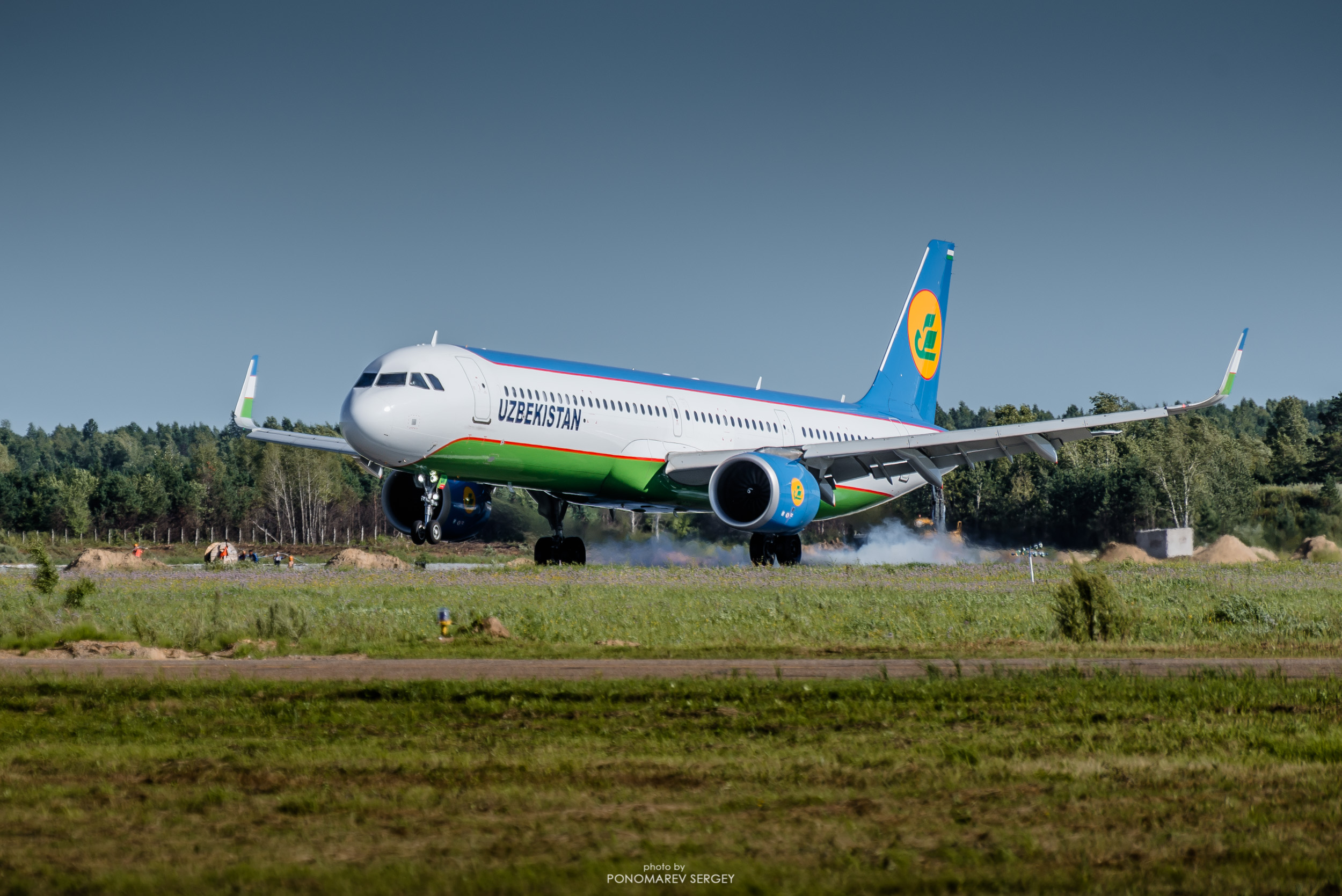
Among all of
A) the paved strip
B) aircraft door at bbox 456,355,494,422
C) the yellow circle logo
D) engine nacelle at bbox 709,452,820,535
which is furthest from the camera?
the yellow circle logo

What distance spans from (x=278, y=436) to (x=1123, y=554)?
28488 millimetres

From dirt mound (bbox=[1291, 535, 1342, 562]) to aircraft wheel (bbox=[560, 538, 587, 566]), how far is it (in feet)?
78.8

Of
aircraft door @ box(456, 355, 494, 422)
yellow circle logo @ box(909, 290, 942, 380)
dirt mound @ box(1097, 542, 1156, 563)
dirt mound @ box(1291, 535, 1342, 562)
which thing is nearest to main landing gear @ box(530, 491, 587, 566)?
aircraft door @ box(456, 355, 494, 422)

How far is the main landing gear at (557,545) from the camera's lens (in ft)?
126

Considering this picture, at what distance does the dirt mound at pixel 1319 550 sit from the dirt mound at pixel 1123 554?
5.00 m

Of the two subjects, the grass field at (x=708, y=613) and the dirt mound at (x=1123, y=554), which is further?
the dirt mound at (x=1123, y=554)

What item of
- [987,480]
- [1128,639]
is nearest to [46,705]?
[1128,639]

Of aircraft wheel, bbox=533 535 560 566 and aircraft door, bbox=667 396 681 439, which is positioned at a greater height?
aircraft door, bbox=667 396 681 439

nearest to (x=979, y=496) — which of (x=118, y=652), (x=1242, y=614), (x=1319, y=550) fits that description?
(x=1319, y=550)

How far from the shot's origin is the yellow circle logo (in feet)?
160

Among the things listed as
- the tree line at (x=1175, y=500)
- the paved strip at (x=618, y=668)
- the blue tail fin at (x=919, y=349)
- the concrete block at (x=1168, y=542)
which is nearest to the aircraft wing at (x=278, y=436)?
the paved strip at (x=618, y=668)

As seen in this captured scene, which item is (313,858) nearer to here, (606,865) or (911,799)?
(606,865)

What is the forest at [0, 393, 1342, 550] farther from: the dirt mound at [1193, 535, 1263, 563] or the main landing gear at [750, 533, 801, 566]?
the main landing gear at [750, 533, 801, 566]

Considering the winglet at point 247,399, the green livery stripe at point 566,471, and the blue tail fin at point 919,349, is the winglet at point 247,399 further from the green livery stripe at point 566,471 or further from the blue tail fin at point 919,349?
the blue tail fin at point 919,349
